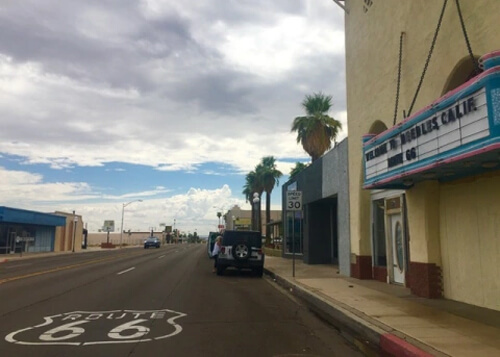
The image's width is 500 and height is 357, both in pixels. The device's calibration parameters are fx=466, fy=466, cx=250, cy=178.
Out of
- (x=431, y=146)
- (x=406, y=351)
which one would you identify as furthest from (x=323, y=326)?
(x=431, y=146)

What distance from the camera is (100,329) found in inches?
337

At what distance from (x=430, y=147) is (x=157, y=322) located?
6518 mm

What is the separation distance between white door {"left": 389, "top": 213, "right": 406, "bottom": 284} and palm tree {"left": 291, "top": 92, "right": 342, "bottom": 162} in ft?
60.8

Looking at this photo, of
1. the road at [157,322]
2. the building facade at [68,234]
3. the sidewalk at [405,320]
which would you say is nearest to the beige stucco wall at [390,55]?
the sidewalk at [405,320]

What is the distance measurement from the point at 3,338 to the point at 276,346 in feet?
15.0

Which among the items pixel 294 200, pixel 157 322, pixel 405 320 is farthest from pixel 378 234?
pixel 157 322

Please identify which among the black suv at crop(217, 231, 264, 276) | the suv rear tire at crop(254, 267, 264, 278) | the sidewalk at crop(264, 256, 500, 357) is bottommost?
the sidewalk at crop(264, 256, 500, 357)

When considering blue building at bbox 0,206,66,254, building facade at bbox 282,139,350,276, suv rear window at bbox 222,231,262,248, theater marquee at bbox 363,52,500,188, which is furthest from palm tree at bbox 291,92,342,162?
blue building at bbox 0,206,66,254

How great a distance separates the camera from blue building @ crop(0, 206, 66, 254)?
46594 mm

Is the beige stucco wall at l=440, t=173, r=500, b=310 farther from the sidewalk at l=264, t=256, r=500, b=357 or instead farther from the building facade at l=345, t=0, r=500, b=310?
the sidewalk at l=264, t=256, r=500, b=357

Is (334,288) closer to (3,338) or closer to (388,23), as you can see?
(388,23)

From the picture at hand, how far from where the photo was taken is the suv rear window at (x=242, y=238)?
66.6ft

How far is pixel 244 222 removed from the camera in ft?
311

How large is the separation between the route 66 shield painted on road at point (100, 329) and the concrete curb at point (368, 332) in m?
3.28
